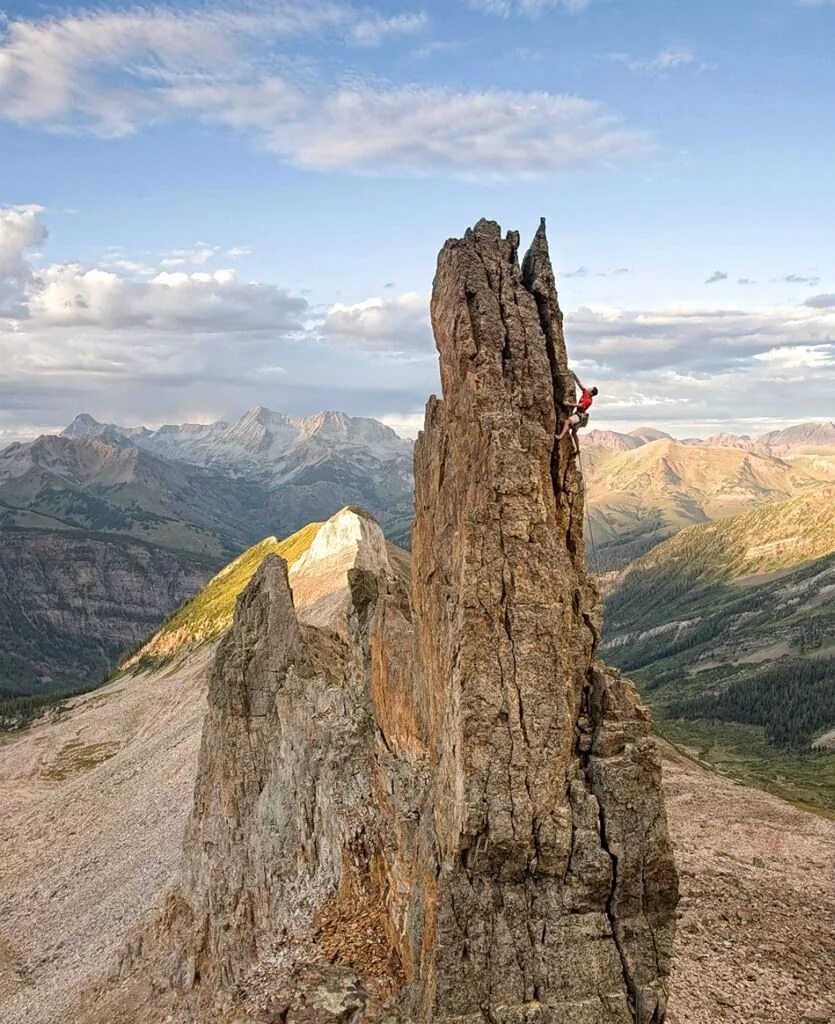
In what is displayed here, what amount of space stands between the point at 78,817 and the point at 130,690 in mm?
55795

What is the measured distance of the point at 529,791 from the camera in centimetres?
2019

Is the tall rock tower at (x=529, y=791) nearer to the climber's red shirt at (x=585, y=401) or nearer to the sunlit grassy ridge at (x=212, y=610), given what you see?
the climber's red shirt at (x=585, y=401)

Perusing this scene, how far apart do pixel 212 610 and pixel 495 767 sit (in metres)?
145

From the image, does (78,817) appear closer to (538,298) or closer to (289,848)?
(289,848)

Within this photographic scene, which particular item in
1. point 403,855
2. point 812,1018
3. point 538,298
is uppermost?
point 538,298

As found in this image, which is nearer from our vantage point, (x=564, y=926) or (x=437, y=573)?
(x=564, y=926)

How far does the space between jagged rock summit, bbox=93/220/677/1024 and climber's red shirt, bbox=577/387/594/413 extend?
0.52 meters

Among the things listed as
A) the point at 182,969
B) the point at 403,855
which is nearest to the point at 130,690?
the point at 182,969

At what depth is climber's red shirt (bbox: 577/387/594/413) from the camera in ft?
74.3

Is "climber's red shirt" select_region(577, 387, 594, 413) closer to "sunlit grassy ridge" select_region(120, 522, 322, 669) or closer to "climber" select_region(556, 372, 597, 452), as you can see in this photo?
"climber" select_region(556, 372, 597, 452)

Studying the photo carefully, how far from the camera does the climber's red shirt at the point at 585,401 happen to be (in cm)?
2266

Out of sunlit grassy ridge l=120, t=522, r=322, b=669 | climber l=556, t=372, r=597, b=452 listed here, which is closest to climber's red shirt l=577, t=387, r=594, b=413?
climber l=556, t=372, r=597, b=452

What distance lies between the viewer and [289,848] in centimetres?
3566

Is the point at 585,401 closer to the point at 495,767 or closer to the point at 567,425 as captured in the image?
the point at 567,425
